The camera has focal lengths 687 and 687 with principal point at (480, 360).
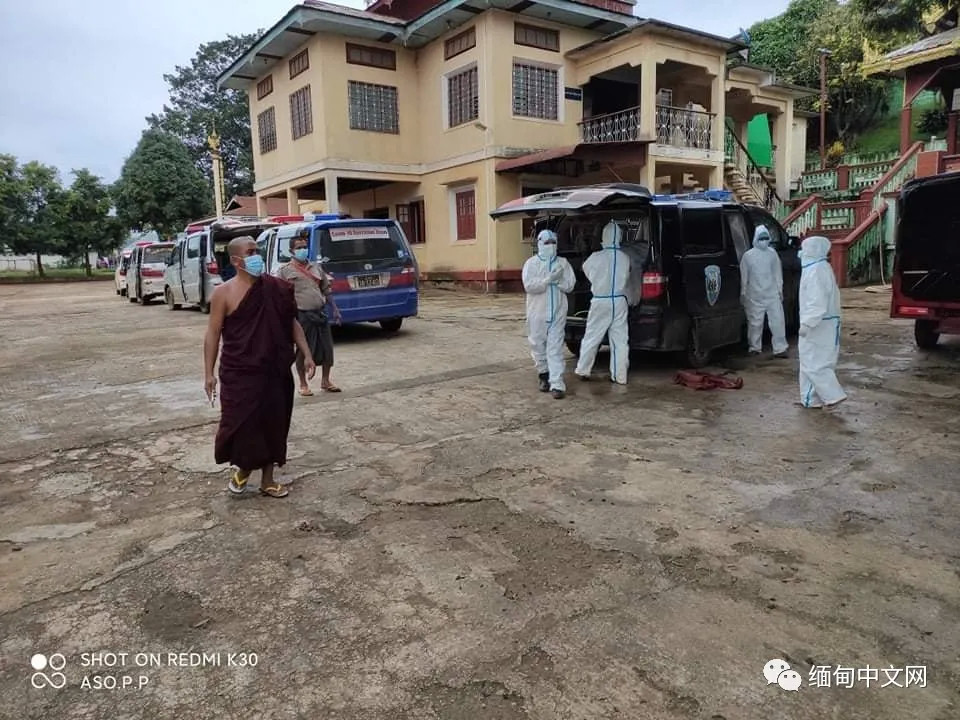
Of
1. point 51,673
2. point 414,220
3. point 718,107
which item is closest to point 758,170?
point 718,107

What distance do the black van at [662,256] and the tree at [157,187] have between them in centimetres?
3364

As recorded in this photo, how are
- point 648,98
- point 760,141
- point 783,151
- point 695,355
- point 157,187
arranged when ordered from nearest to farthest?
point 695,355, point 648,98, point 783,151, point 760,141, point 157,187

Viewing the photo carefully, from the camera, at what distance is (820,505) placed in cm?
A: 371

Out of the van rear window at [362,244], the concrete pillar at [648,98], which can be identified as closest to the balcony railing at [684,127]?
the concrete pillar at [648,98]

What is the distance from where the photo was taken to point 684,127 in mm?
18016

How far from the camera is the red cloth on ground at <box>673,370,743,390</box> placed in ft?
21.4

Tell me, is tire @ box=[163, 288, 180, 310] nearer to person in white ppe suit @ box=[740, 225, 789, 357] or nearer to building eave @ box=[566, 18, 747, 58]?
building eave @ box=[566, 18, 747, 58]

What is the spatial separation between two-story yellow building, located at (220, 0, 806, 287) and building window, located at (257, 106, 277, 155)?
70 centimetres

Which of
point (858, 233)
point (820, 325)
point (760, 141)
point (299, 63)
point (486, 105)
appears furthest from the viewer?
point (760, 141)

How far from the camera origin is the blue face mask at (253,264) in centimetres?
385

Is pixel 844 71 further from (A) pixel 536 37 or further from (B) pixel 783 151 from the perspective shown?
(A) pixel 536 37

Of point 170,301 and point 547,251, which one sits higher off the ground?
point 547,251

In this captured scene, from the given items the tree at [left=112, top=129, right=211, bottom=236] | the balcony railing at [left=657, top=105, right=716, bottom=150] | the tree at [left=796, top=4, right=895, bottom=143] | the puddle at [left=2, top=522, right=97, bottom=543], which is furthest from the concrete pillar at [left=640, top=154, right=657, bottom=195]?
the tree at [left=112, top=129, right=211, bottom=236]

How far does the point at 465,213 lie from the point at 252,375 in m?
15.7
